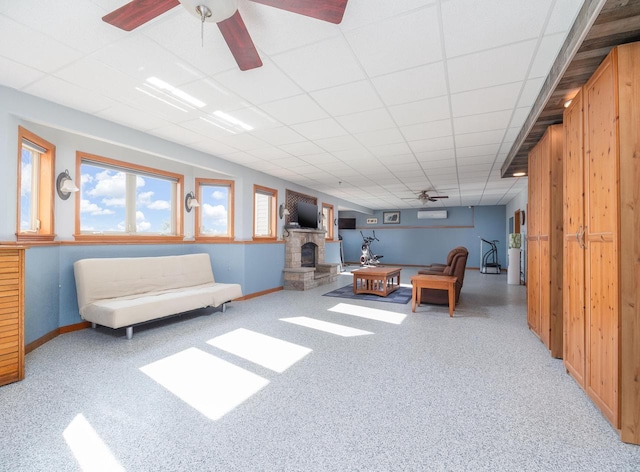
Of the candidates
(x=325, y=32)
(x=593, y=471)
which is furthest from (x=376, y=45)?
(x=593, y=471)

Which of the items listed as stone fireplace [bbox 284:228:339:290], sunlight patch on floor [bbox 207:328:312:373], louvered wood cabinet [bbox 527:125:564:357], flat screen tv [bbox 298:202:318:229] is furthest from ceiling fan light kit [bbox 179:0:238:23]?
flat screen tv [bbox 298:202:318:229]

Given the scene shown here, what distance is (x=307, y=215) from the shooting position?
7.95m

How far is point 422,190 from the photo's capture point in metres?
8.56

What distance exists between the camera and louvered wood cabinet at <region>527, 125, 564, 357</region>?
10.1 feet

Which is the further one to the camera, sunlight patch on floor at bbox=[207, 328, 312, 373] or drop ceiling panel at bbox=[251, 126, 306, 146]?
drop ceiling panel at bbox=[251, 126, 306, 146]

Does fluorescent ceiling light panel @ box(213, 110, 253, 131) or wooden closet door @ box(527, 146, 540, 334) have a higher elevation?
fluorescent ceiling light panel @ box(213, 110, 253, 131)

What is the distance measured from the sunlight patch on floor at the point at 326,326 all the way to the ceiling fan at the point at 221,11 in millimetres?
3185

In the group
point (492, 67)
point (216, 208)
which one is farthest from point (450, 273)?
point (216, 208)

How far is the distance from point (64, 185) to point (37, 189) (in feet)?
0.84

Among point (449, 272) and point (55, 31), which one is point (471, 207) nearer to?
point (449, 272)

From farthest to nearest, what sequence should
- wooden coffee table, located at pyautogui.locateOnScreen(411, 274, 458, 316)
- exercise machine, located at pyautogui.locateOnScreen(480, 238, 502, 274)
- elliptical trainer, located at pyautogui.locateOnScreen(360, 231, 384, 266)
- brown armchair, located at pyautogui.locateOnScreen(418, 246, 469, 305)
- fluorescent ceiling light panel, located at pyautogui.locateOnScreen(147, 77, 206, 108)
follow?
1. elliptical trainer, located at pyautogui.locateOnScreen(360, 231, 384, 266)
2. exercise machine, located at pyautogui.locateOnScreen(480, 238, 502, 274)
3. brown armchair, located at pyautogui.locateOnScreen(418, 246, 469, 305)
4. wooden coffee table, located at pyautogui.locateOnScreen(411, 274, 458, 316)
5. fluorescent ceiling light panel, located at pyautogui.locateOnScreen(147, 77, 206, 108)

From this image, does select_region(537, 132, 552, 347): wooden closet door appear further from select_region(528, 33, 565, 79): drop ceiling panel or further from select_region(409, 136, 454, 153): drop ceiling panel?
select_region(409, 136, 454, 153): drop ceiling panel

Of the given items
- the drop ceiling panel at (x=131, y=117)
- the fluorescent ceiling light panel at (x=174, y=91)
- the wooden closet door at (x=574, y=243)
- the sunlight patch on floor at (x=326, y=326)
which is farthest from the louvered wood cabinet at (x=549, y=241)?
the drop ceiling panel at (x=131, y=117)

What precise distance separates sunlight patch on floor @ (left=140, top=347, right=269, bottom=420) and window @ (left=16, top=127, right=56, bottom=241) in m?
2.13
